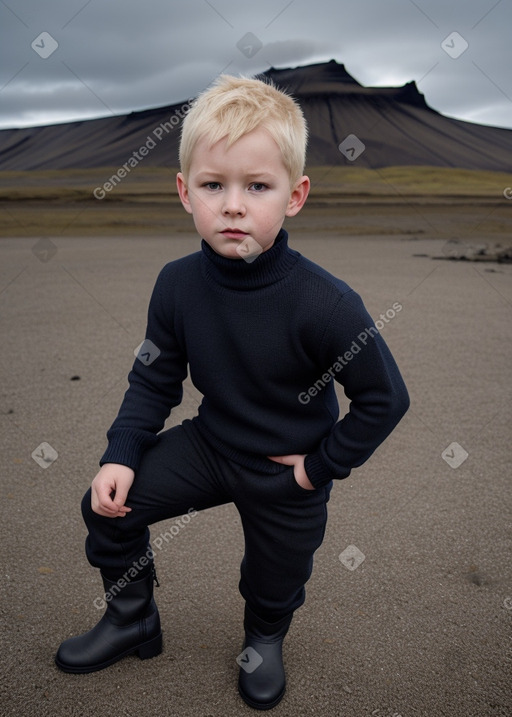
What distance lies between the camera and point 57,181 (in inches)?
1378

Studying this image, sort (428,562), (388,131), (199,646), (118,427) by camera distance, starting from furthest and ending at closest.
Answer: (388,131) → (428,562) → (199,646) → (118,427)

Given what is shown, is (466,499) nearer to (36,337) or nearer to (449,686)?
(449,686)

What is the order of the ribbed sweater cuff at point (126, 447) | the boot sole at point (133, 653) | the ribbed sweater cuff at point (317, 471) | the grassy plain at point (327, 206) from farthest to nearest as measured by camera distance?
the grassy plain at point (327, 206)
the boot sole at point (133, 653)
the ribbed sweater cuff at point (126, 447)
the ribbed sweater cuff at point (317, 471)

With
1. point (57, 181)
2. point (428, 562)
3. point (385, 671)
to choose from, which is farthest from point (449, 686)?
point (57, 181)

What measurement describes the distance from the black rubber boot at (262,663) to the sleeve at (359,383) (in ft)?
1.72

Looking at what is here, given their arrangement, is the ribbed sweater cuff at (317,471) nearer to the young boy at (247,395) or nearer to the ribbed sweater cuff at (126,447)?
the young boy at (247,395)

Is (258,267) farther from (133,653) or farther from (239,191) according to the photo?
(133,653)

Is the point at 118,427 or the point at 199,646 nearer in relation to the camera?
the point at 118,427

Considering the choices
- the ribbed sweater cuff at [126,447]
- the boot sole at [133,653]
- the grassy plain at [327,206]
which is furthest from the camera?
the grassy plain at [327,206]

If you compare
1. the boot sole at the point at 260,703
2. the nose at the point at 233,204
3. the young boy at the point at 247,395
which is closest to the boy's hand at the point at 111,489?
the young boy at the point at 247,395

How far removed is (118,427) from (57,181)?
36087 mm

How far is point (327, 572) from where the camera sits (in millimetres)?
2172

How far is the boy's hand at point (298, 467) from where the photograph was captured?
1.52 m

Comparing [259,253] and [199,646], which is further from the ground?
[259,253]
